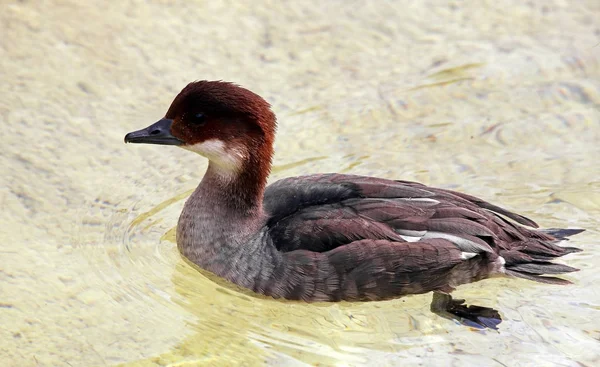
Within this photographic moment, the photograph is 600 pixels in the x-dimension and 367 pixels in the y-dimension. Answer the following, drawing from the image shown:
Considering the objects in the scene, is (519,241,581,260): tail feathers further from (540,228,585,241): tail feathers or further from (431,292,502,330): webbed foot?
(431,292,502,330): webbed foot

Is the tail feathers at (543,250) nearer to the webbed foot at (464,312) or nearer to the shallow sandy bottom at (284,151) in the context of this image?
the shallow sandy bottom at (284,151)

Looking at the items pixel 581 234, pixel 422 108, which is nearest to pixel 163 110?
pixel 422 108

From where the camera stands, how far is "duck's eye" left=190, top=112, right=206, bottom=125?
6.61 meters

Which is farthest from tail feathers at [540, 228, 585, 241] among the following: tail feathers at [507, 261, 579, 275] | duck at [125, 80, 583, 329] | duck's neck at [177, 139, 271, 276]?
duck's neck at [177, 139, 271, 276]

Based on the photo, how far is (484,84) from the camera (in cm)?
890

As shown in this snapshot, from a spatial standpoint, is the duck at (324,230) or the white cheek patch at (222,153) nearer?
the duck at (324,230)

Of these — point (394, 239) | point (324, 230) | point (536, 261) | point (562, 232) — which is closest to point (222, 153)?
point (324, 230)

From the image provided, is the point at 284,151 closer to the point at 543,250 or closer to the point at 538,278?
the point at 543,250

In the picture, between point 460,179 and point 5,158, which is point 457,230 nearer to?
point 460,179

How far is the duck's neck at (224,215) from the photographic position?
660 cm

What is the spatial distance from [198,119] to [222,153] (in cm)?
28

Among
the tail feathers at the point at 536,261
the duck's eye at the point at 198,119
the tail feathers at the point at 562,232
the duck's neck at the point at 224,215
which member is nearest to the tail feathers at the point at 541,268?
the tail feathers at the point at 536,261

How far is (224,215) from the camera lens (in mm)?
6707

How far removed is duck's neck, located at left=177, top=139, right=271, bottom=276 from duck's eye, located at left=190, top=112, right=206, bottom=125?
33 centimetres
